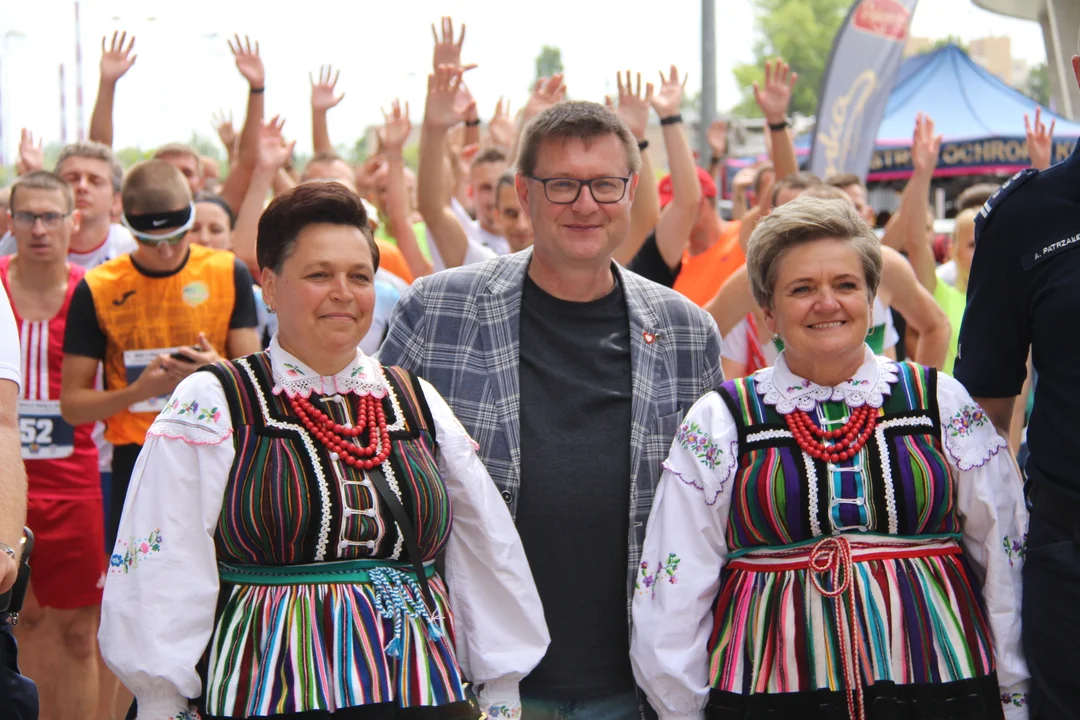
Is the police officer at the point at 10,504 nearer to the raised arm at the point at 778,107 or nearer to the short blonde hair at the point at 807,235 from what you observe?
the short blonde hair at the point at 807,235

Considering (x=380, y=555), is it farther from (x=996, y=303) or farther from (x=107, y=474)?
(x=107, y=474)

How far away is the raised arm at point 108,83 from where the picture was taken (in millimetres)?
7309

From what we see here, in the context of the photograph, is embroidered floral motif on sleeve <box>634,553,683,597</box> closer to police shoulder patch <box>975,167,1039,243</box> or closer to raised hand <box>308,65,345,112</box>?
police shoulder patch <box>975,167,1039,243</box>

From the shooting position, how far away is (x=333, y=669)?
2.69m

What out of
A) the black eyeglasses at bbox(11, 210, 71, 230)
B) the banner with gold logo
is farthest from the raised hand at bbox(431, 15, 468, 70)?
the banner with gold logo

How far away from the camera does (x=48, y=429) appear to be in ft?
16.7

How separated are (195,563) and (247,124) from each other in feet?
16.6

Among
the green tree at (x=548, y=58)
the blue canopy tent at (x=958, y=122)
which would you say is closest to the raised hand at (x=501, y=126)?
the blue canopy tent at (x=958, y=122)

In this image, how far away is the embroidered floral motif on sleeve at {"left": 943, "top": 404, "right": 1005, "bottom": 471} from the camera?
9.65 ft

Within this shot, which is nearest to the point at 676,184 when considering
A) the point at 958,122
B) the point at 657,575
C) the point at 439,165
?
the point at 439,165

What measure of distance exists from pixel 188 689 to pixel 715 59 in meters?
13.4

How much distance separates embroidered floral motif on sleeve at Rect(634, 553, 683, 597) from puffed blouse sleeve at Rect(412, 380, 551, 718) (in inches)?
9.9

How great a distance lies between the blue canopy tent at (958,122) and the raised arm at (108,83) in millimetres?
11458

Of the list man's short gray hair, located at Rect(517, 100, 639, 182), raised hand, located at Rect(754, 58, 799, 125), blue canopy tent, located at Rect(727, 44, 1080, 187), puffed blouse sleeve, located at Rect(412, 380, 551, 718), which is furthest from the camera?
blue canopy tent, located at Rect(727, 44, 1080, 187)
